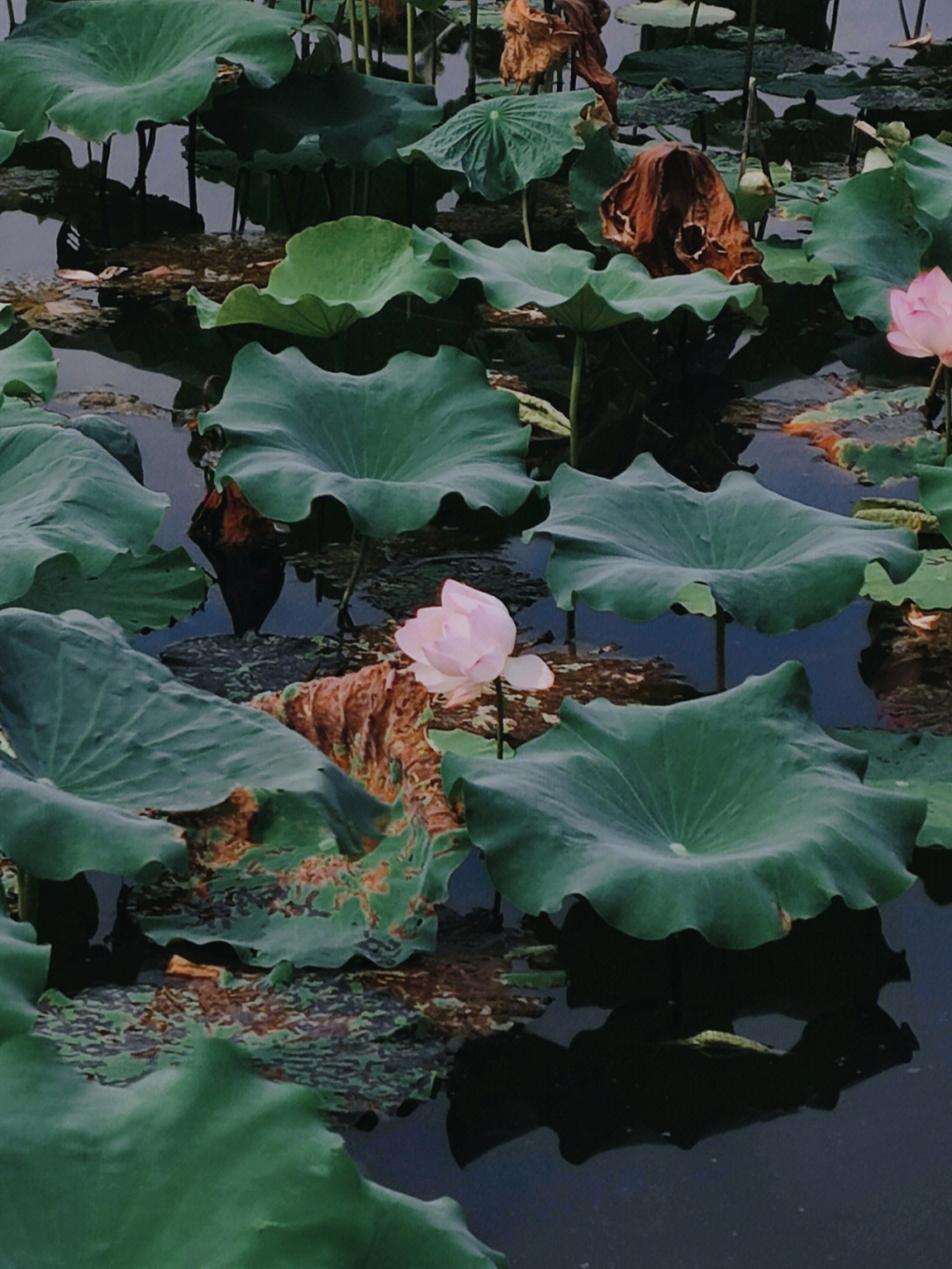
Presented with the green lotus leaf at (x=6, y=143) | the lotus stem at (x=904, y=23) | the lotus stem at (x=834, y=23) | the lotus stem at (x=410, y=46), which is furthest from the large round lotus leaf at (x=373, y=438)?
the lotus stem at (x=904, y=23)

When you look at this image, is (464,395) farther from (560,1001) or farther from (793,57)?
(793,57)

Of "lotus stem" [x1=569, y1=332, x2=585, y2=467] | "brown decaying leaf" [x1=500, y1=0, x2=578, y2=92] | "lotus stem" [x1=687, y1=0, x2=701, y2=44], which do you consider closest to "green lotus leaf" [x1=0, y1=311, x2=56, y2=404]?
"lotus stem" [x1=569, y1=332, x2=585, y2=467]

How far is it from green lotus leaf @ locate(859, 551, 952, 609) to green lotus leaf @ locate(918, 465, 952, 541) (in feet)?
0.42

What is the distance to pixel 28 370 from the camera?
2652 millimetres

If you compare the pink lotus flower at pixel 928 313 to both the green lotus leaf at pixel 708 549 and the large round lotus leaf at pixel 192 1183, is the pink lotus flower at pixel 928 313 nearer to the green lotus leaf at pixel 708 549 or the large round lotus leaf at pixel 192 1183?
the green lotus leaf at pixel 708 549

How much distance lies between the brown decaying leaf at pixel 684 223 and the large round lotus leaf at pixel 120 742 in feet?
5.68

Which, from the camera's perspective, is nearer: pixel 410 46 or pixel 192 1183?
pixel 192 1183

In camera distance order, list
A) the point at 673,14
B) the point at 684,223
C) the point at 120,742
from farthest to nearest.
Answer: the point at 673,14 → the point at 684,223 → the point at 120,742

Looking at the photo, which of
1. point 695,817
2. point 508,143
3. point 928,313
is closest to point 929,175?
point 928,313

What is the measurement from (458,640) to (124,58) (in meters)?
2.52

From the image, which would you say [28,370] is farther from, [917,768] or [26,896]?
[917,768]

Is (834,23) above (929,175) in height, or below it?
below

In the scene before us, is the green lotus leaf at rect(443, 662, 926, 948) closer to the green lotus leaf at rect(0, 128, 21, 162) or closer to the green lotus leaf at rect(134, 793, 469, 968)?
the green lotus leaf at rect(134, 793, 469, 968)

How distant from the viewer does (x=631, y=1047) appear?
5.73 ft
